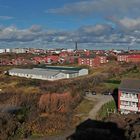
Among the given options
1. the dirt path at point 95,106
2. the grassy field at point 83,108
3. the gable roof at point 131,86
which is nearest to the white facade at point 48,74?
the dirt path at point 95,106

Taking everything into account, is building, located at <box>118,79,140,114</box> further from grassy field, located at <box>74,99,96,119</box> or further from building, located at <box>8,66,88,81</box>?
building, located at <box>8,66,88,81</box>

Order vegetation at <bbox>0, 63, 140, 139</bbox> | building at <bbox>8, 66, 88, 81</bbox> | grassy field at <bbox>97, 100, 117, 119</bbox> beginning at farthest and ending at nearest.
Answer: building at <bbox>8, 66, 88, 81</bbox>
grassy field at <bbox>97, 100, 117, 119</bbox>
vegetation at <bbox>0, 63, 140, 139</bbox>

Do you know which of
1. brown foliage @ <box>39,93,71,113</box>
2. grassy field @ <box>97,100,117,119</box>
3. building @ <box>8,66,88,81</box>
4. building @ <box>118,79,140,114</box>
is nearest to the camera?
grassy field @ <box>97,100,117,119</box>

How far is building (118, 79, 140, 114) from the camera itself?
87.7 feet

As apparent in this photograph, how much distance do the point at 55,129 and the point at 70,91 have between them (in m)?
10.5

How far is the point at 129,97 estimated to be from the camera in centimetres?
2731

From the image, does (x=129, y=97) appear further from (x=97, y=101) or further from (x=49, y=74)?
(x=49, y=74)

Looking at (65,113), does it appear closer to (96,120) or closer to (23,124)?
(96,120)

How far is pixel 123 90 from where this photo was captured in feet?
90.5

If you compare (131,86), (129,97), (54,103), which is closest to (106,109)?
(129,97)

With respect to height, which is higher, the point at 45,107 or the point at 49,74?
the point at 49,74

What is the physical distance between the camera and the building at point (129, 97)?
87.7ft

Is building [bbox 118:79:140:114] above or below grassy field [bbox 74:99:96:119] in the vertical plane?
above

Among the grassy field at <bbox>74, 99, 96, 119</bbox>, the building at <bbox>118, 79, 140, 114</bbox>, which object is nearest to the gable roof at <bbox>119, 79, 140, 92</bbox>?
the building at <bbox>118, 79, 140, 114</bbox>
